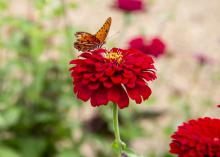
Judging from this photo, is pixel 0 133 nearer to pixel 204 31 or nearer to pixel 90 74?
pixel 90 74

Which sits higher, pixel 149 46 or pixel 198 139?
pixel 149 46

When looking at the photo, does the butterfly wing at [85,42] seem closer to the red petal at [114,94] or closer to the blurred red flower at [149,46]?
the red petal at [114,94]

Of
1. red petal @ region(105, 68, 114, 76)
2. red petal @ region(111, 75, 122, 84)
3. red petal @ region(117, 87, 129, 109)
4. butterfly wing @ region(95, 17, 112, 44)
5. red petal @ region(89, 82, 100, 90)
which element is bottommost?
red petal @ region(117, 87, 129, 109)

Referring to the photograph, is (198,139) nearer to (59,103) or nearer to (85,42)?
(85,42)

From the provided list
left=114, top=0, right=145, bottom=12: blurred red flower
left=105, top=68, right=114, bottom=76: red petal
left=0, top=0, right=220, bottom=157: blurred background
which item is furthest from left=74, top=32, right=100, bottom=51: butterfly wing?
left=114, top=0, right=145, bottom=12: blurred red flower

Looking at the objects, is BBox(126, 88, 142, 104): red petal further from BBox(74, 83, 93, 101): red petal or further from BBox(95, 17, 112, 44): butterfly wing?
BBox(95, 17, 112, 44): butterfly wing

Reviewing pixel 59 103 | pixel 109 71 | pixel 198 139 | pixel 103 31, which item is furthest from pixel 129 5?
pixel 198 139
